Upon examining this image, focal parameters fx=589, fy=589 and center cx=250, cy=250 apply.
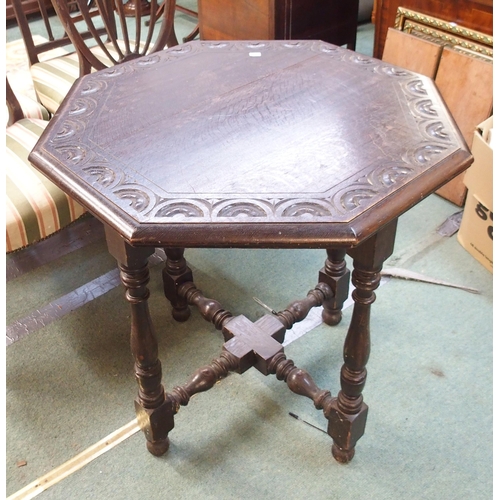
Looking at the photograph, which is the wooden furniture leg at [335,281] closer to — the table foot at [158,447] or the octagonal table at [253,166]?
the octagonal table at [253,166]

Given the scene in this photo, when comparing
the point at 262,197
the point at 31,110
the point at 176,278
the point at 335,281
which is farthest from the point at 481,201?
the point at 31,110

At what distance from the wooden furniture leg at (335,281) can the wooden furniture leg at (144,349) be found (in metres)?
0.62

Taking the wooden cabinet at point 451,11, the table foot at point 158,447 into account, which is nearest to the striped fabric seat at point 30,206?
the table foot at point 158,447

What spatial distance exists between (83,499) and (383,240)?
37.5 inches

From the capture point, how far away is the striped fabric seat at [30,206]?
63.2 inches

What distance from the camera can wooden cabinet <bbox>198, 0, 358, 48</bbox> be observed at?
2.74 metres

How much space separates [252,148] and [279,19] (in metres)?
1.74

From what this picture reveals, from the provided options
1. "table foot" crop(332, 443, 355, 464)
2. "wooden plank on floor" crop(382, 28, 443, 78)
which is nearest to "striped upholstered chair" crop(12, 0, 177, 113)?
"wooden plank on floor" crop(382, 28, 443, 78)

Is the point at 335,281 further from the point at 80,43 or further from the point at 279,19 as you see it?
the point at 279,19

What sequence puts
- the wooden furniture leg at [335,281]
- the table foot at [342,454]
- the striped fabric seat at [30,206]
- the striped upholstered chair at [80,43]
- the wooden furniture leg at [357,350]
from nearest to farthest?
the wooden furniture leg at [357,350] → the table foot at [342,454] → the striped fabric seat at [30,206] → the wooden furniture leg at [335,281] → the striped upholstered chair at [80,43]

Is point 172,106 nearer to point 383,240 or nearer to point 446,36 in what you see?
point 383,240

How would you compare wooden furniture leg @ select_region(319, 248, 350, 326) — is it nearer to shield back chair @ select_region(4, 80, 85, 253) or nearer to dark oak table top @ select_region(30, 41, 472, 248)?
dark oak table top @ select_region(30, 41, 472, 248)

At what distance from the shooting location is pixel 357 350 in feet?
4.39
